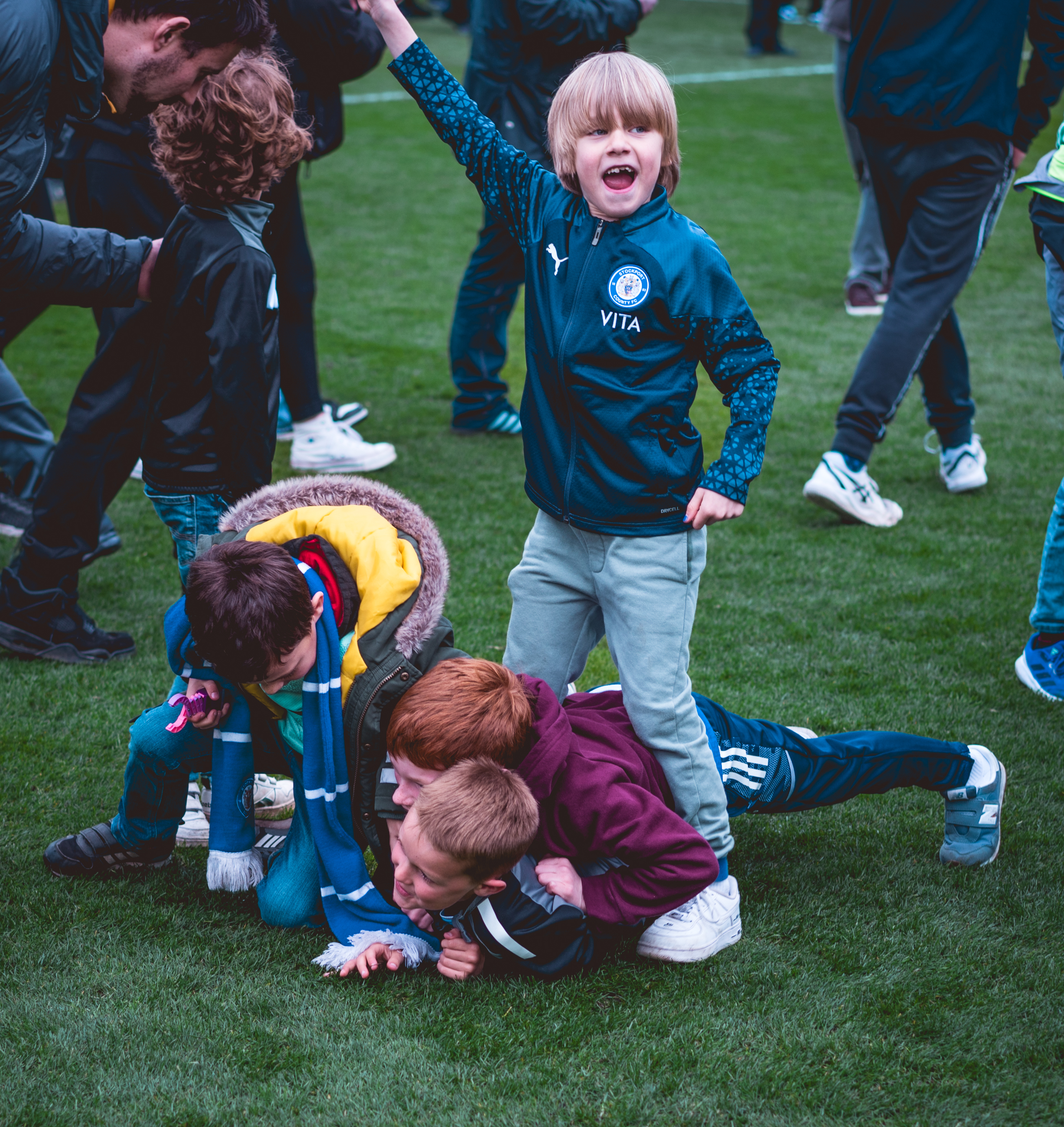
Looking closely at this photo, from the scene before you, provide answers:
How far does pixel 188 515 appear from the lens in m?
Result: 3.28

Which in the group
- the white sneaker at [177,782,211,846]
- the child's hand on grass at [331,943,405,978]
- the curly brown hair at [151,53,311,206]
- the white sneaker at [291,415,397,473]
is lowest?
the white sneaker at [291,415,397,473]

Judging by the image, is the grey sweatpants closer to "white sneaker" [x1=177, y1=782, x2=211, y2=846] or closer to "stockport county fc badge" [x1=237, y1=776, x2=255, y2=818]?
"stockport county fc badge" [x1=237, y1=776, x2=255, y2=818]

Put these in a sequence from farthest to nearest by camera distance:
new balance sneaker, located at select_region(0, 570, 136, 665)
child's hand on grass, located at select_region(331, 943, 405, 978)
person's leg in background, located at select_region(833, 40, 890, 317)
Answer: person's leg in background, located at select_region(833, 40, 890, 317) < new balance sneaker, located at select_region(0, 570, 136, 665) < child's hand on grass, located at select_region(331, 943, 405, 978)

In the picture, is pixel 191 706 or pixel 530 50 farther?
pixel 530 50

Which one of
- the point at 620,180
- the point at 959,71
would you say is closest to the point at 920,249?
the point at 959,71

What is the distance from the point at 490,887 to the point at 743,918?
0.63 meters

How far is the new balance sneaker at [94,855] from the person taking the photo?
2.76 m

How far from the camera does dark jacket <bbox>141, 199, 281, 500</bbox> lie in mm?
3045

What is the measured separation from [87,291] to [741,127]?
489 inches

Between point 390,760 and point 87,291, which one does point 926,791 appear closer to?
point 390,760

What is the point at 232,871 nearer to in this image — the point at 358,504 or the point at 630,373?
the point at 358,504

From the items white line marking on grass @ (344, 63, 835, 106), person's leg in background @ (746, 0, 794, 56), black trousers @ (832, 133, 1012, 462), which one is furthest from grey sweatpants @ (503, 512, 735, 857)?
person's leg in background @ (746, 0, 794, 56)

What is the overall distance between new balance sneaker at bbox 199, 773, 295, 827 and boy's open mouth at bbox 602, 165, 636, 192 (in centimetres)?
159

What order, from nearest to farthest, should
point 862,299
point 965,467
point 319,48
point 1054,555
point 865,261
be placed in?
point 1054,555
point 319,48
point 965,467
point 862,299
point 865,261
